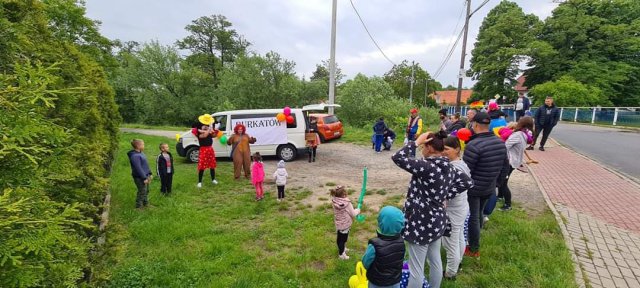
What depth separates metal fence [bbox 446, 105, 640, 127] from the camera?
20286mm

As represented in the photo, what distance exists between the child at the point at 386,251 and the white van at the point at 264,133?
855cm

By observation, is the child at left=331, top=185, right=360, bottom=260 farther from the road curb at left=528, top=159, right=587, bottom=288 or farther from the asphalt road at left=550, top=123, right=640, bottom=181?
the asphalt road at left=550, top=123, right=640, bottom=181

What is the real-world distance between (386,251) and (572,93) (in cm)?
3510

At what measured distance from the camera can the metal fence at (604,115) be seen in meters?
20.3

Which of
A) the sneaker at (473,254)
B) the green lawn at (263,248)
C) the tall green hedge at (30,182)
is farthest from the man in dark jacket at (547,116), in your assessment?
the tall green hedge at (30,182)

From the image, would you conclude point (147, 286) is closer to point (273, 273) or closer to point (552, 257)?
point (273, 273)

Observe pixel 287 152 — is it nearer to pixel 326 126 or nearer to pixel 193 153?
pixel 193 153

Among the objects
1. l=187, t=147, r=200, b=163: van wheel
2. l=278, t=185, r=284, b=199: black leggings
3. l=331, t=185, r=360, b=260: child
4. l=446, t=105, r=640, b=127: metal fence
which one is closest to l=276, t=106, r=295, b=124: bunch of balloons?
l=187, t=147, r=200, b=163: van wheel

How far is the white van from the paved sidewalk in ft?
23.5

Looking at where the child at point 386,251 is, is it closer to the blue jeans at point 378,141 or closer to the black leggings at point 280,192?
the black leggings at point 280,192

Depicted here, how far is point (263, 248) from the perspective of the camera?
466cm

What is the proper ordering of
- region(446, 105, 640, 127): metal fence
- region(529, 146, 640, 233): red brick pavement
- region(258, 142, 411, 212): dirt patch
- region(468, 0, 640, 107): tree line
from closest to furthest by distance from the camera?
region(529, 146, 640, 233): red brick pavement → region(258, 142, 411, 212): dirt patch → region(446, 105, 640, 127): metal fence → region(468, 0, 640, 107): tree line

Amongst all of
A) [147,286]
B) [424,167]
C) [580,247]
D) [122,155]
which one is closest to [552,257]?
[580,247]

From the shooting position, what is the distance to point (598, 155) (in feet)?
34.9
